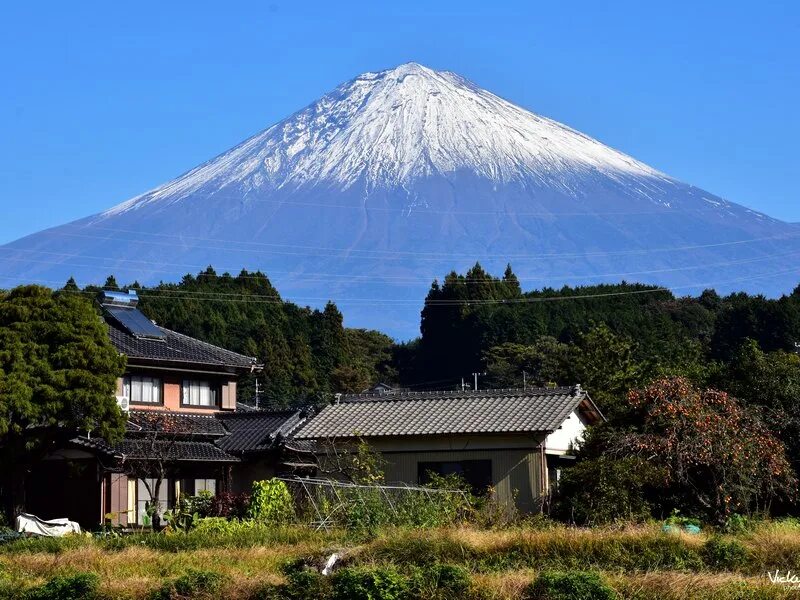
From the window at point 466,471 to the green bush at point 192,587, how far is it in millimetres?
12542

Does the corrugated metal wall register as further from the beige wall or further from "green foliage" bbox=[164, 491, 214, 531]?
the beige wall

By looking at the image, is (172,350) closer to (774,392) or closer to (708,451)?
(774,392)

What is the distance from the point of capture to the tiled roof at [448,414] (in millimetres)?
29250

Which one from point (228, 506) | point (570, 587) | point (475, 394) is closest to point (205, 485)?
point (228, 506)

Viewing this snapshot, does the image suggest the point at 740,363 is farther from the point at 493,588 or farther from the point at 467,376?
the point at 467,376

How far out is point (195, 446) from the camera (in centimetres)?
3553

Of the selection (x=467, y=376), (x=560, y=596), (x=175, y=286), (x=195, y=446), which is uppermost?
(x=175, y=286)

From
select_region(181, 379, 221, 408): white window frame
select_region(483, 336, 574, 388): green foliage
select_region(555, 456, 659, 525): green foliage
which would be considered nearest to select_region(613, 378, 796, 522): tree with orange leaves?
select_region(555, 456, 659, 525): green foliage

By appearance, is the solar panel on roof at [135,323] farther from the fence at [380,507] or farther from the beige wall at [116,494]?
the fence at [380,507]

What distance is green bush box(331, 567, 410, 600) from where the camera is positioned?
15.7 metres

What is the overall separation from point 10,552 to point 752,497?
13671 millimetres

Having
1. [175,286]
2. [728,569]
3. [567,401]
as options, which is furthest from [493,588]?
[175,286]

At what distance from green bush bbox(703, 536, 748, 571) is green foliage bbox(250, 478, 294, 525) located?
9073mm

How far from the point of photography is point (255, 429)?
125 ft
